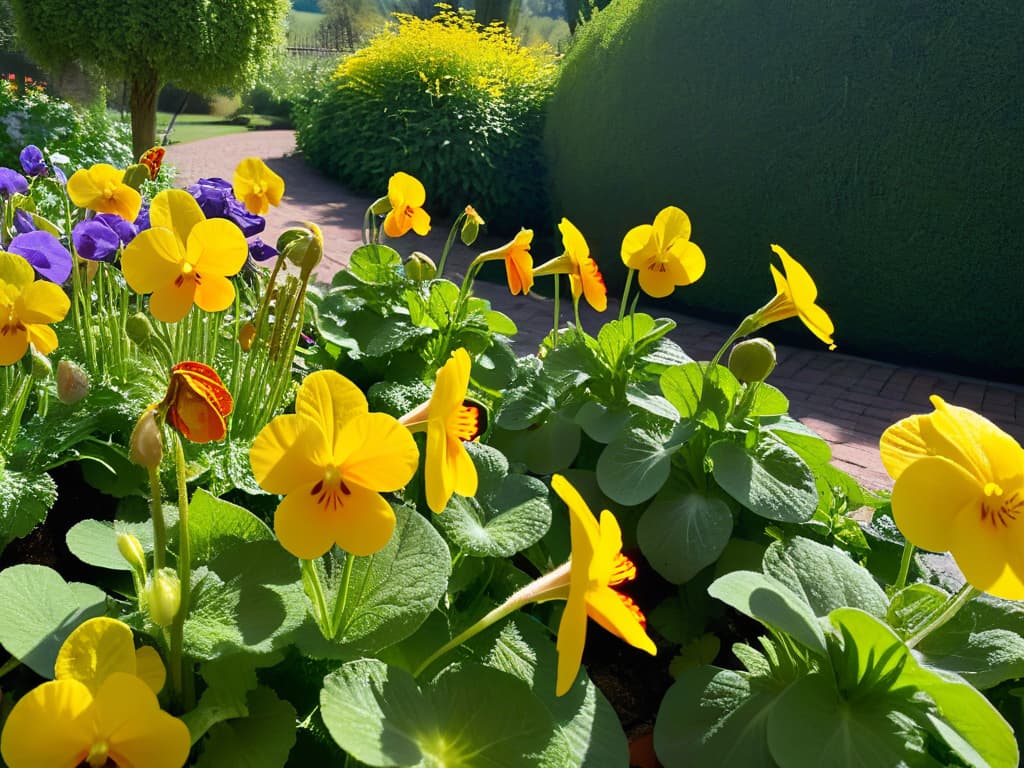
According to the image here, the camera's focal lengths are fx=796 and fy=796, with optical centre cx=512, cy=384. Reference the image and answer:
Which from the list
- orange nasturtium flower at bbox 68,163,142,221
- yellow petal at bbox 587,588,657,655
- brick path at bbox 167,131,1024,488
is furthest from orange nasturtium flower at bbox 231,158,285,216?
brick path at bbox 167,131,1024,488

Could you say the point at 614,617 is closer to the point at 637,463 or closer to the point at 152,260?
the point at 637,463

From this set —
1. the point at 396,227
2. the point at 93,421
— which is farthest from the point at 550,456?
the point at 93,421

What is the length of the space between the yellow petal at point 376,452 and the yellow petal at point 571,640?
0.62 ft

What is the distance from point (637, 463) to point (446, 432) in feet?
2.02

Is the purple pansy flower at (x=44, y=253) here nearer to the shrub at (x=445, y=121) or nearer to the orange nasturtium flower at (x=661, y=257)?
the orange nasturtium flower at (x=661, y=257)

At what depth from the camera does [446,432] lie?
2.69 feet

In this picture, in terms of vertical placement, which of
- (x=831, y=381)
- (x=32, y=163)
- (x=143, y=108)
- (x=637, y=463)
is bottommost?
(x=831, y=381)

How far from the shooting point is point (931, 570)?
1.36m

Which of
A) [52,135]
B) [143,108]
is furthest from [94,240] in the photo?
[143,108]

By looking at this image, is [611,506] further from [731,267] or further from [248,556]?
[731,267]

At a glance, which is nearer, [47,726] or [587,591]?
[47,726]

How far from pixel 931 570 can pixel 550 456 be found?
69cm

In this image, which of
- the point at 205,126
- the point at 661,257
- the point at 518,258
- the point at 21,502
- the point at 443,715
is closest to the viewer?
the point at 443,715

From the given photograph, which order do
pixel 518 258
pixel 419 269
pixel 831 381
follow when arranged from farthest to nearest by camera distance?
pixel 831 381, pixel 419 269, pixel 518 258
